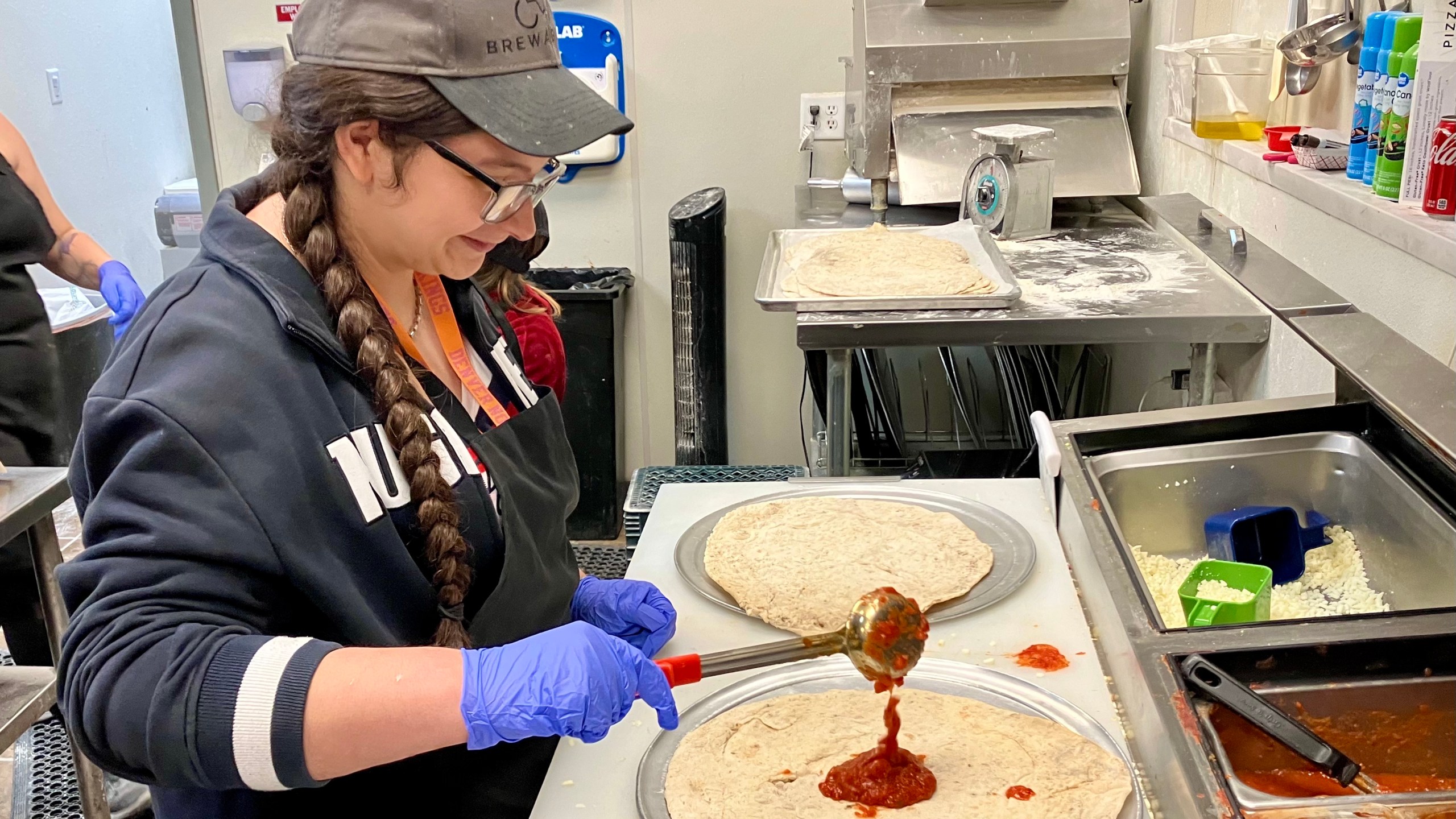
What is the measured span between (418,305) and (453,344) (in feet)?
0.23

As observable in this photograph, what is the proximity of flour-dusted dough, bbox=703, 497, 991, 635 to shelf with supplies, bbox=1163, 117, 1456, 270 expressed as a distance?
0.68 meters

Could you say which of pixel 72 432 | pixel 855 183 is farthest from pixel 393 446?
pixel 72 432

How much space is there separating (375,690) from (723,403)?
2.85m

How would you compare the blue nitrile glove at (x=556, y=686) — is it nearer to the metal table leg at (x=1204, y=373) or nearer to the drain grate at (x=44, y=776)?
the metal table leg at (x=1204, y=373)

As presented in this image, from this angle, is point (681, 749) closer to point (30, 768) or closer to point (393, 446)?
point (393, 446)

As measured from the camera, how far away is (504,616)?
1367mm

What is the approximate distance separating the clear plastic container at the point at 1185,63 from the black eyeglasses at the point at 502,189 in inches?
59.7

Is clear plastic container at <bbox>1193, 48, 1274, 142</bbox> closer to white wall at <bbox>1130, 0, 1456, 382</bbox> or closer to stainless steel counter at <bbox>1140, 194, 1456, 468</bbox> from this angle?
white wall at <bbox>1130, 0, 1456, 382</bbox>

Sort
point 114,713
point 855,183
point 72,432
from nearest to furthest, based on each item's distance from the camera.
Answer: point 114,713 < point 855,183 < point 72,432

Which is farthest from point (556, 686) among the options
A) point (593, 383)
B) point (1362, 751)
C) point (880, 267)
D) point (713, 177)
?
point (713, 177)

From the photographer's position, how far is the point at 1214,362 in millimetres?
2279

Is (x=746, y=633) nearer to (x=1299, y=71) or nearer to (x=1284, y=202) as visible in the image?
(x=1284, y=202)

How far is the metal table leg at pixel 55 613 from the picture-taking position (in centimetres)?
226

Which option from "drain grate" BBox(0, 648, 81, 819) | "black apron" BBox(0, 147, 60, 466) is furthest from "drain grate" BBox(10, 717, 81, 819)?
"black apron" BBox(0, 147, 60, 466)
